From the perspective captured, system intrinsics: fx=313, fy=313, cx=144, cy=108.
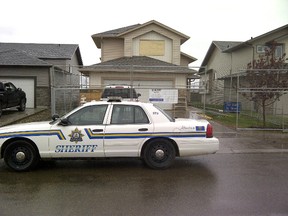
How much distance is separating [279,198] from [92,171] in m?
3.59

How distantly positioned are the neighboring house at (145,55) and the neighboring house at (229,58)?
2.16m

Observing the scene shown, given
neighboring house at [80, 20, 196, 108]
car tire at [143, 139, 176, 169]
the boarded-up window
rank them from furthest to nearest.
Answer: the boarded-up window
neighboring house at [80, 20, 196, 108]
car tire at [143, 139, 176, 169]

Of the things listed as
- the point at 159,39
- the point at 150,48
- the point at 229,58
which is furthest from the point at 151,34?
the point at 229,58

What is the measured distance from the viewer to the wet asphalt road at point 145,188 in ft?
14.7

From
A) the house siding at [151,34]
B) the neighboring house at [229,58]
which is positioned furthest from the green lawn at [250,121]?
the house siding at [151,34]

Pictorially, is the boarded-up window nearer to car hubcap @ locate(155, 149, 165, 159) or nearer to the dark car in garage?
the dark car in garage

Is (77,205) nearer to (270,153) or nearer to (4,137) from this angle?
(4,137)

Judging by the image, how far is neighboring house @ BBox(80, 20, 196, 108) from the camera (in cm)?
1909

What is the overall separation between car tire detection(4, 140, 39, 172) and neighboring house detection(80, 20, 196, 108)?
1217cm

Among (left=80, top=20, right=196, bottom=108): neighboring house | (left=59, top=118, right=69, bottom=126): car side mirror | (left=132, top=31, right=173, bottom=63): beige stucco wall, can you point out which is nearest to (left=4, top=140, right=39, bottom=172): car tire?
(left=59, top=118, right=69, bottom=126): car side mirror

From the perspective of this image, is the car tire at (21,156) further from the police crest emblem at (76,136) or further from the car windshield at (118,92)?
the car windshield at (118,92)

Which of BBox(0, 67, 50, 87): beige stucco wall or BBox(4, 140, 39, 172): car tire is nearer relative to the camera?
BBox(4, 140, 39, 172): car tire

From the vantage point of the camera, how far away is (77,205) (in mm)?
4582

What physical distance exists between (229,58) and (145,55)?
10.8 m
